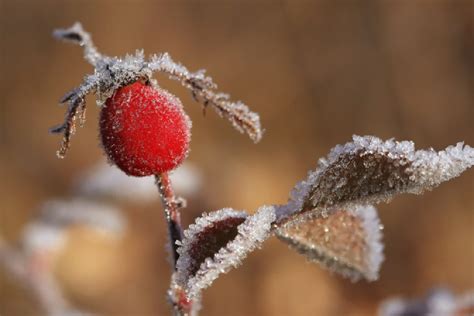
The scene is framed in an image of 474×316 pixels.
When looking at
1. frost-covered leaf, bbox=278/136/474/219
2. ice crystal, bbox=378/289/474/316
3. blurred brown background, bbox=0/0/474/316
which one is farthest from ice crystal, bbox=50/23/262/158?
blurred brown background, bbox=0/0/474/316

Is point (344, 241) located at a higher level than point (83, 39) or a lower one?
lower

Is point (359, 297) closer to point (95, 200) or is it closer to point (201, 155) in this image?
point (201, 155)

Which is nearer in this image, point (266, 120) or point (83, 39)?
point (83, 39)

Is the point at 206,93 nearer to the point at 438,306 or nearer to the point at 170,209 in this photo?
the point at 170,209

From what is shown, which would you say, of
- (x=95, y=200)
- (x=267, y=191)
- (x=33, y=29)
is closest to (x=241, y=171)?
(x=267, y=191)

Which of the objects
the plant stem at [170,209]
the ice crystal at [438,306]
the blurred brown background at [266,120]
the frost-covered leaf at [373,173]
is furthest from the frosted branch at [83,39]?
the blurred brown background at [266,120]

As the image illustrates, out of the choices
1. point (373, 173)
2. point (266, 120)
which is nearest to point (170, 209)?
point (373, 173)

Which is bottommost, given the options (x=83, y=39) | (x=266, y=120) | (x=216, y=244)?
(x=216, y=244)
